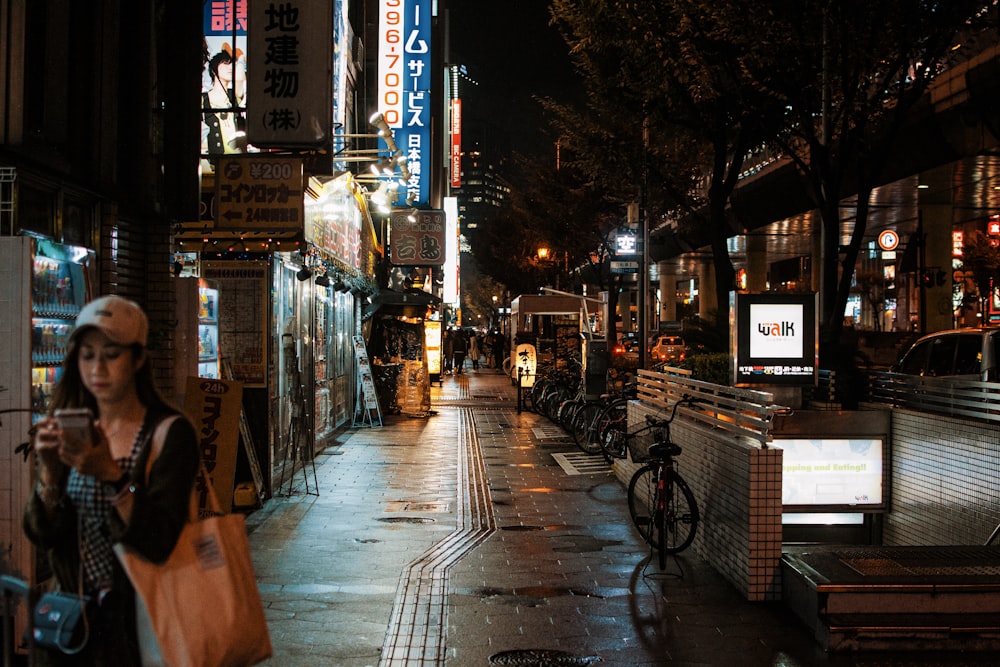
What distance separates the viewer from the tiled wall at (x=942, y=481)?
7410 millimetres

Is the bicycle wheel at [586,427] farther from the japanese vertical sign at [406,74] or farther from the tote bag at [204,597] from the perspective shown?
the tote bag at [204,597]

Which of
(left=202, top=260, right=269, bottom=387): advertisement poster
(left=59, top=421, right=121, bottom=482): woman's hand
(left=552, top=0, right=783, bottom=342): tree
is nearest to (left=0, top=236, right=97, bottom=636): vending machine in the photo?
(left=59, top=421, right=121, bottom=482): woman's hand

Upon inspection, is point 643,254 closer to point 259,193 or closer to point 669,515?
point 259,193

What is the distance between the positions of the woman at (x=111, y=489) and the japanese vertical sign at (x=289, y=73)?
22.9 feet

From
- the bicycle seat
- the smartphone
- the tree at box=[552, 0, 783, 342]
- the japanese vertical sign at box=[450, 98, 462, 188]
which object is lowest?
the bicycle seat

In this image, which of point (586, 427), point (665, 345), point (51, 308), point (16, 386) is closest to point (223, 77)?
point (51, 308)

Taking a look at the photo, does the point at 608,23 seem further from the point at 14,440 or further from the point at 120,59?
the point at 14,440

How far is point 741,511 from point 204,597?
494 cm

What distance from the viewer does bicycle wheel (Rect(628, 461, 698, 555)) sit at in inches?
309

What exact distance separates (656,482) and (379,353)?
17727mm

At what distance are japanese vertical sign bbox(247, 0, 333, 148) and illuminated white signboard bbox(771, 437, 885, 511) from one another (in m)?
5.94

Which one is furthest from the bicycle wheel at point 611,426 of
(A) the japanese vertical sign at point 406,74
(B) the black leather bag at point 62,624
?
(B) the black leather bag at point 62,624

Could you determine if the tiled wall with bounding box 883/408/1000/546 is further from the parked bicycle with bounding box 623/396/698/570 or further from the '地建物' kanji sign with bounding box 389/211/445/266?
the '地建物' kanji sign with bounding box 389/211/445/266

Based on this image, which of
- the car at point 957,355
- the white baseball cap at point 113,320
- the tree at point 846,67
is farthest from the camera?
the car at point 957,355
